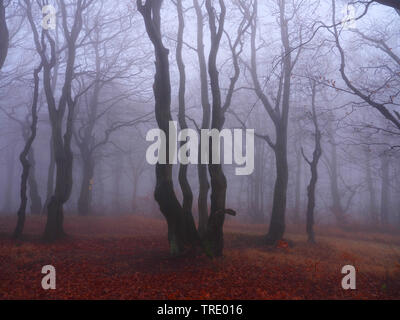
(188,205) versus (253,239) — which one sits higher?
(188,205)

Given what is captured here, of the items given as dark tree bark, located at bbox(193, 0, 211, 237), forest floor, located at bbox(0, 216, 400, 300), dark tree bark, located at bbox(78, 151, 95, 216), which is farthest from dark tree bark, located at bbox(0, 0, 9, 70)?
dark tree bark, located at bbox(78, 151, 95, 216)

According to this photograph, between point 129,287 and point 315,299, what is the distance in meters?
3.80

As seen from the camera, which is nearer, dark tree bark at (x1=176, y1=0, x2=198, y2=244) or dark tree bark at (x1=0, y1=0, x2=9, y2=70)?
dark tree bark at (x1=176, y1=0, x2=198, y2=244)

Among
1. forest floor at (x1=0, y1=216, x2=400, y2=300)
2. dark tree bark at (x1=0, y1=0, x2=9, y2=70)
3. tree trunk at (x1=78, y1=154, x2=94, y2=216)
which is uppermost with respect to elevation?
dark tree bark at (x1=0, y1=0, x2=9, y2=70)

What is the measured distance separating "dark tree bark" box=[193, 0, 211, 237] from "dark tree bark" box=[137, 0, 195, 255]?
2.23 m

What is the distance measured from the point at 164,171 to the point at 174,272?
248 centimetres

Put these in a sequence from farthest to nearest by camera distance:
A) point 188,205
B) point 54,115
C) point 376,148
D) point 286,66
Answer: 1. point 376,148
2. point 286,66
3. point 54,115
4. point 188,205

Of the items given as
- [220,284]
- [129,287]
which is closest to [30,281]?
[129,287]

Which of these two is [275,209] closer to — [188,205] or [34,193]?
[188,205]

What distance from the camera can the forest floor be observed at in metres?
5.51

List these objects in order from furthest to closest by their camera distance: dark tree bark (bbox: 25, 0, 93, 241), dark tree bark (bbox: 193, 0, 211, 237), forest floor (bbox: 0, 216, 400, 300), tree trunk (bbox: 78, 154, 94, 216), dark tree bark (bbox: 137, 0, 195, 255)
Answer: tree trunk (bbox: 78, 154, 94, 216) → dark tree bark (bbox: 193, 0, 211, 237) → dark tree bark (bbox: 25, 0, 93, 241) → dark tree bark (bbox: 137, 0, 195, 255) → forest floor (bbox: 0, 216, 400, 300)

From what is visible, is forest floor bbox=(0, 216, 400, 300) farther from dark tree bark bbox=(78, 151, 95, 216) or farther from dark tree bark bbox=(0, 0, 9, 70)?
dark tree bark bbox=(78, 151, 95, 216)

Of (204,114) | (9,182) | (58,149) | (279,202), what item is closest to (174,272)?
(279,202)

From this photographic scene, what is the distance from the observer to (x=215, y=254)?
7.25 metres
